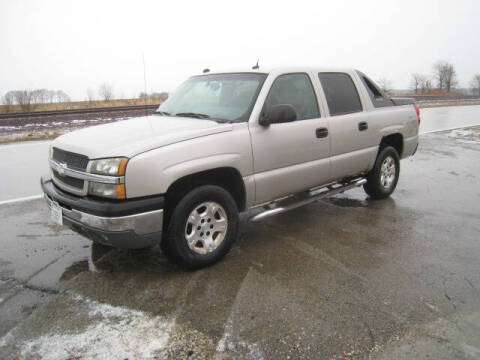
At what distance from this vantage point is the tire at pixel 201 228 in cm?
333

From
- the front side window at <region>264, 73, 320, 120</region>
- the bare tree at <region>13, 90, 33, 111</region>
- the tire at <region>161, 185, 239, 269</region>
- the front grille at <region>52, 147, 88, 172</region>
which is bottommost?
the tire at <region>161, 185, 239, 269</region>

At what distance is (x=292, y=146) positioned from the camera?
4.11 meters

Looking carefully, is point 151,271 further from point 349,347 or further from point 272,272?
point 349,347

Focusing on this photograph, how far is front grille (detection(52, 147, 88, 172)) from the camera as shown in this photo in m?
3.27

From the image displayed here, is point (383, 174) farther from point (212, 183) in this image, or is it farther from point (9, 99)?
point (9, 99)

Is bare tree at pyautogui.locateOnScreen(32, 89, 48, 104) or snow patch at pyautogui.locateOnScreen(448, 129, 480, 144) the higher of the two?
bare tree at pyautogui.locateOnScreen(32, 89, 48, 104)

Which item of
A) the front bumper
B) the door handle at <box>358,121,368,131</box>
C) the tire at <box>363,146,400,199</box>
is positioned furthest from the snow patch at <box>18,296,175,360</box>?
the tire at <box>363,146,400,199</box>

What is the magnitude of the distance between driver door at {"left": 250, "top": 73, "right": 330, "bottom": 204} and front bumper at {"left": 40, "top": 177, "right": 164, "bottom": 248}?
3.71ft

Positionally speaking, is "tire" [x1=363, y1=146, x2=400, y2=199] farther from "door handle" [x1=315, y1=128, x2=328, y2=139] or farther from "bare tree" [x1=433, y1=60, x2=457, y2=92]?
"bare tree" [x1=433, y1=60, x2=457, y2=92]

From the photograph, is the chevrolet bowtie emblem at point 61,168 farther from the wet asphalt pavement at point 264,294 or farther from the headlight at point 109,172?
the wet asphalt pavement at point 264,294

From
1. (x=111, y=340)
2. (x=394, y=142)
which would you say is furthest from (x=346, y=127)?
(x=111, y=340)

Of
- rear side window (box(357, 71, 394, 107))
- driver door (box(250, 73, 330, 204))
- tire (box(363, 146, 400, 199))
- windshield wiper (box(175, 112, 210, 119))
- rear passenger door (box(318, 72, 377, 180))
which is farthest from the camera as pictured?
A: tire (box(363, 146, 400, 199))

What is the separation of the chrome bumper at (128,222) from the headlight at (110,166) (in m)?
0.34

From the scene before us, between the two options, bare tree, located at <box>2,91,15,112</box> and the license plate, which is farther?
bare tree, located at <box>2,91,15,112</box>
